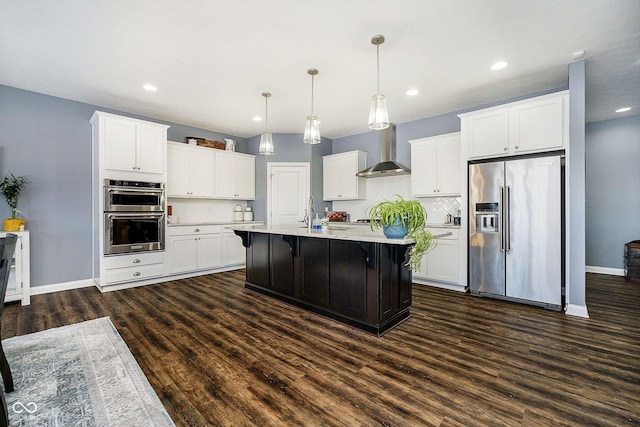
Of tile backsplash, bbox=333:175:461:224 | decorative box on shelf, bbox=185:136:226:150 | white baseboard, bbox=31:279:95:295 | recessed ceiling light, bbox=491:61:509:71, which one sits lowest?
white baseboard, bbox=31:279:95:295

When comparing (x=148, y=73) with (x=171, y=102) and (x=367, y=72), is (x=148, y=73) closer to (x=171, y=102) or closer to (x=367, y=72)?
(x=171, y=102)

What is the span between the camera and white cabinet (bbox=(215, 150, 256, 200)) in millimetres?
5762

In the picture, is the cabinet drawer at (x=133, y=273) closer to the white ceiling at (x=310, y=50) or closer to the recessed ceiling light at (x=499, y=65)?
the white ceiling at (x=310, y=50)

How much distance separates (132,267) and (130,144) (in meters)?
1.85

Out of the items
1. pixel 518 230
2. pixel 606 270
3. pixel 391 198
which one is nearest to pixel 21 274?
pixel 391 198

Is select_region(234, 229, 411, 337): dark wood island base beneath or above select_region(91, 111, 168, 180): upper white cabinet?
beneath

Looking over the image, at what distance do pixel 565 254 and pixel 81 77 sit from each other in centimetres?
617

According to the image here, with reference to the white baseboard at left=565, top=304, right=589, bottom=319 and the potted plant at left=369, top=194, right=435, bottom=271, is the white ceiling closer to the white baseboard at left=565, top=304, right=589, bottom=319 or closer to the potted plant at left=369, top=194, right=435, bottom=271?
the potted plant at left=369, top=194, right=435, bottom=271

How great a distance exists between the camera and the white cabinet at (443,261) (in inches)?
168

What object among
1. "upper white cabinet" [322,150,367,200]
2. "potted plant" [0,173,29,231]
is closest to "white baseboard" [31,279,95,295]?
"potted plant" [0,173,29,231]

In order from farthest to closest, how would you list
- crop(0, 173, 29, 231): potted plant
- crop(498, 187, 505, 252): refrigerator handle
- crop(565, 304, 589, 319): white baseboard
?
crop(498, 187, 505, 252): refrigerator handle → crop(0, 173, 29, 231): potted plant → crop(565, 304, 589, 319): white baseboard

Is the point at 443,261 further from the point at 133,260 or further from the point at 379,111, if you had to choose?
the point at 133,260

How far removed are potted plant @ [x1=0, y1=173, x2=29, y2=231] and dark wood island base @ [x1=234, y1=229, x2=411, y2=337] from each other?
3167 mm

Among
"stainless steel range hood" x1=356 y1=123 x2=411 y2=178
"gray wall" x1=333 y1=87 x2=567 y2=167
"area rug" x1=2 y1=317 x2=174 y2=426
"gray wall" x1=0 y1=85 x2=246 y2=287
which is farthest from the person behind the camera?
"stainless steel range hood" x1=356 y1=123 x2=411 y2=178
